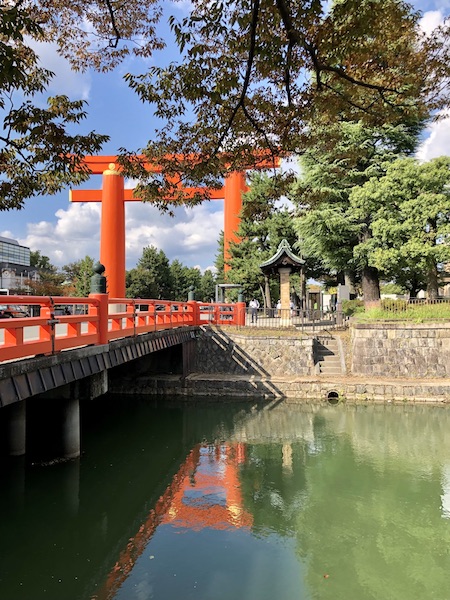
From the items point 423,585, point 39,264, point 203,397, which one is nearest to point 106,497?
point 423,585

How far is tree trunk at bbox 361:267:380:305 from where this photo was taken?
1878 centimetres

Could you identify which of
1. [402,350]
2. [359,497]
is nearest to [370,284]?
[402,350]

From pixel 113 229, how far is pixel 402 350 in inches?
586

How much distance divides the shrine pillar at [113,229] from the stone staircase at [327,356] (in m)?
10.5

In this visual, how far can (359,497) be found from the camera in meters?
7.51

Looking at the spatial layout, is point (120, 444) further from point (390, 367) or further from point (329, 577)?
point (390, 367)

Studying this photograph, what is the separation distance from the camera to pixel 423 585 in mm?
5160

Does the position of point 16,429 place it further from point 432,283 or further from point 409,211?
point 432,283

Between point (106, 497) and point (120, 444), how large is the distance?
9.32 feet

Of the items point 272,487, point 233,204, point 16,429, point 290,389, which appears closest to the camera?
point 272,487

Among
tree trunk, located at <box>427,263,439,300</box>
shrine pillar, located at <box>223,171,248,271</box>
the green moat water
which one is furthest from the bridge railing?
tree trunk, located at <box>427,263,439,300</box>

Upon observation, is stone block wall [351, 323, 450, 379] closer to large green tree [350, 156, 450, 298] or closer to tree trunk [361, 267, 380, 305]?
large green tree [350, 156, 450, 298]

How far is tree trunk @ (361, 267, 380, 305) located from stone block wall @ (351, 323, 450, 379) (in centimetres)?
364

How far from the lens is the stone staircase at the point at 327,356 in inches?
607
